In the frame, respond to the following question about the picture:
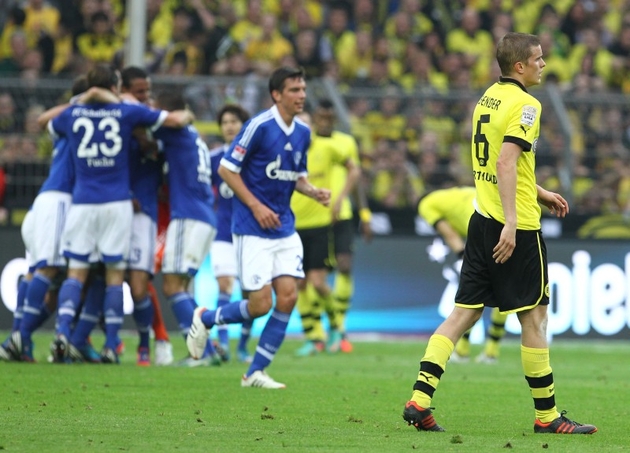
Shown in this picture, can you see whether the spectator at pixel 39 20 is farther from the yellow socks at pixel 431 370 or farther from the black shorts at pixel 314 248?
the yellow socks at pixel 431 370

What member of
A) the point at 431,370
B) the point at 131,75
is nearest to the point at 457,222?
the point at 131,75

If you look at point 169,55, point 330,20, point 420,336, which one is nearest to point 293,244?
point 420,336

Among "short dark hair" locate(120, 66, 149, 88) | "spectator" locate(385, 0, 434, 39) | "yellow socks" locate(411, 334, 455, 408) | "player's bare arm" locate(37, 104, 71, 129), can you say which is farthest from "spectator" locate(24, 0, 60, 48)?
"yellow socks" locate(411, 334, 455, 408)

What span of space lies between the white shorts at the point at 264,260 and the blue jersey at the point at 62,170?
9.10ft

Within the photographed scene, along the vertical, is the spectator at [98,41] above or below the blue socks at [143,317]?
above

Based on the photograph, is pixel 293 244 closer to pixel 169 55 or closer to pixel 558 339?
pixel 558 339

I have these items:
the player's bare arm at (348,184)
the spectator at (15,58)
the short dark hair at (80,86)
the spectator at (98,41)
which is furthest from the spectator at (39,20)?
the short dark hair at (80,86)

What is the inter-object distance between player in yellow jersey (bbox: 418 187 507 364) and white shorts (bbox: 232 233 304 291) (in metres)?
4.16

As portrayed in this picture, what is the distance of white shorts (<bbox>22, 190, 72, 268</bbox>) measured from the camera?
441 inches

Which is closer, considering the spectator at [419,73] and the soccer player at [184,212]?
the soccer player at [184,212]

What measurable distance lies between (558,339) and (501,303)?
389 inches

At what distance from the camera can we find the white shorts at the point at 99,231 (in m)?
10.8

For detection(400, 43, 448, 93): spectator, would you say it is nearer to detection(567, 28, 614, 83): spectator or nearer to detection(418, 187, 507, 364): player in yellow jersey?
detection(567, 28, 614, 83): spectator

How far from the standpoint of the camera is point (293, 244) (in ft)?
30.0
